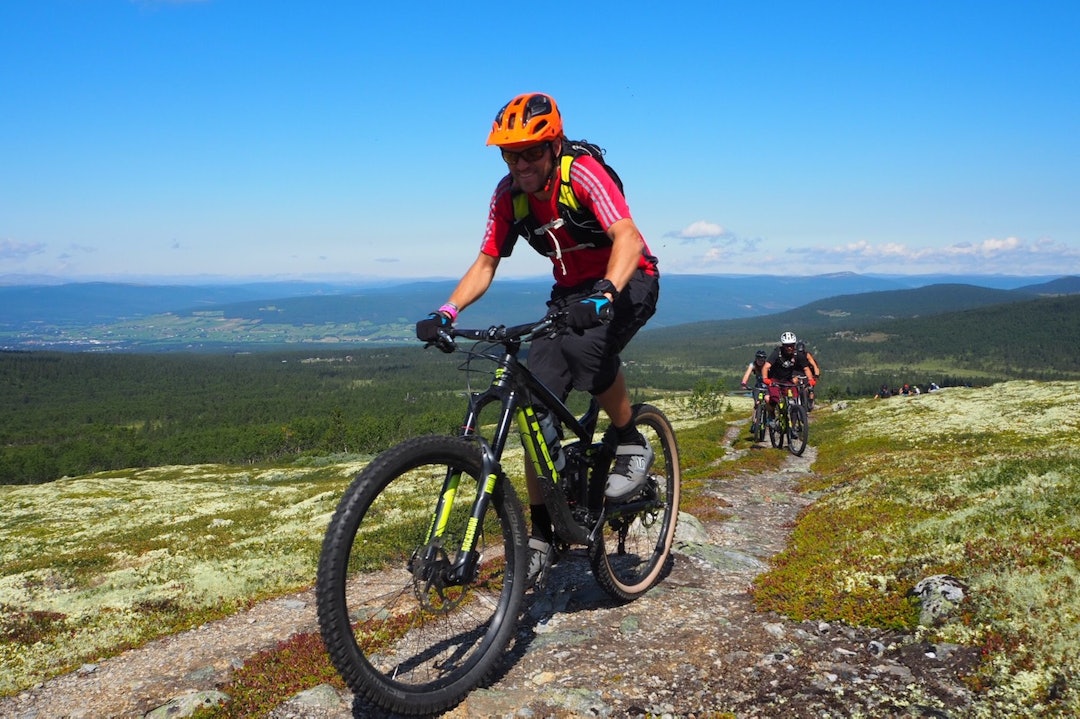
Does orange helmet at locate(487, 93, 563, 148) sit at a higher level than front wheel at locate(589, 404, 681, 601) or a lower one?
higher

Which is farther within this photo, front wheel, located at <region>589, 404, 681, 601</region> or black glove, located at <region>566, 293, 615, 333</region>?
front wheel, located at <region>589, 404, 681, 601</region>

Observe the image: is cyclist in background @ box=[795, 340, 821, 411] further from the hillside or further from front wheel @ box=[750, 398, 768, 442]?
the hillside

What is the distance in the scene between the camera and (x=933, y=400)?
2019 inches

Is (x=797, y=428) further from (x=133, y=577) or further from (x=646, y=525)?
(x=133, y=577)

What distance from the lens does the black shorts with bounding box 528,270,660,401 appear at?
244 inches

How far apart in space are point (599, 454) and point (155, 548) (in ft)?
71.1

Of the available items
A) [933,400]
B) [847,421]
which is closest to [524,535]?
[847,421]

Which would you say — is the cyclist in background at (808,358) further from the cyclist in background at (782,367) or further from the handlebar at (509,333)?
the handlebar at (509,333)

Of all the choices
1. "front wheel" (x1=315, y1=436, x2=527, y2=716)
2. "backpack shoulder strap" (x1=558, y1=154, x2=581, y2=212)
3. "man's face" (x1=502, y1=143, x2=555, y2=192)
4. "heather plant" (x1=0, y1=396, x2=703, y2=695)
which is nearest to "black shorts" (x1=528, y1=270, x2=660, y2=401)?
"backpack shoulder strap" (x1=558, y1=154, x2=581, y2=212)

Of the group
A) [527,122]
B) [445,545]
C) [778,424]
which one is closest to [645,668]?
[445,545]

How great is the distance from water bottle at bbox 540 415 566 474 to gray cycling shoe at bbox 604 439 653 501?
1034 millimetres

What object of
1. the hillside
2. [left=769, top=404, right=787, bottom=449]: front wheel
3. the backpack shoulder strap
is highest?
the backpack shoulder strap

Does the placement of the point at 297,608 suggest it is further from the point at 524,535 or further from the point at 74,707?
the point at 524,535

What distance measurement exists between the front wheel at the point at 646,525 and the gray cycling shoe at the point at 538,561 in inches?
43.9
